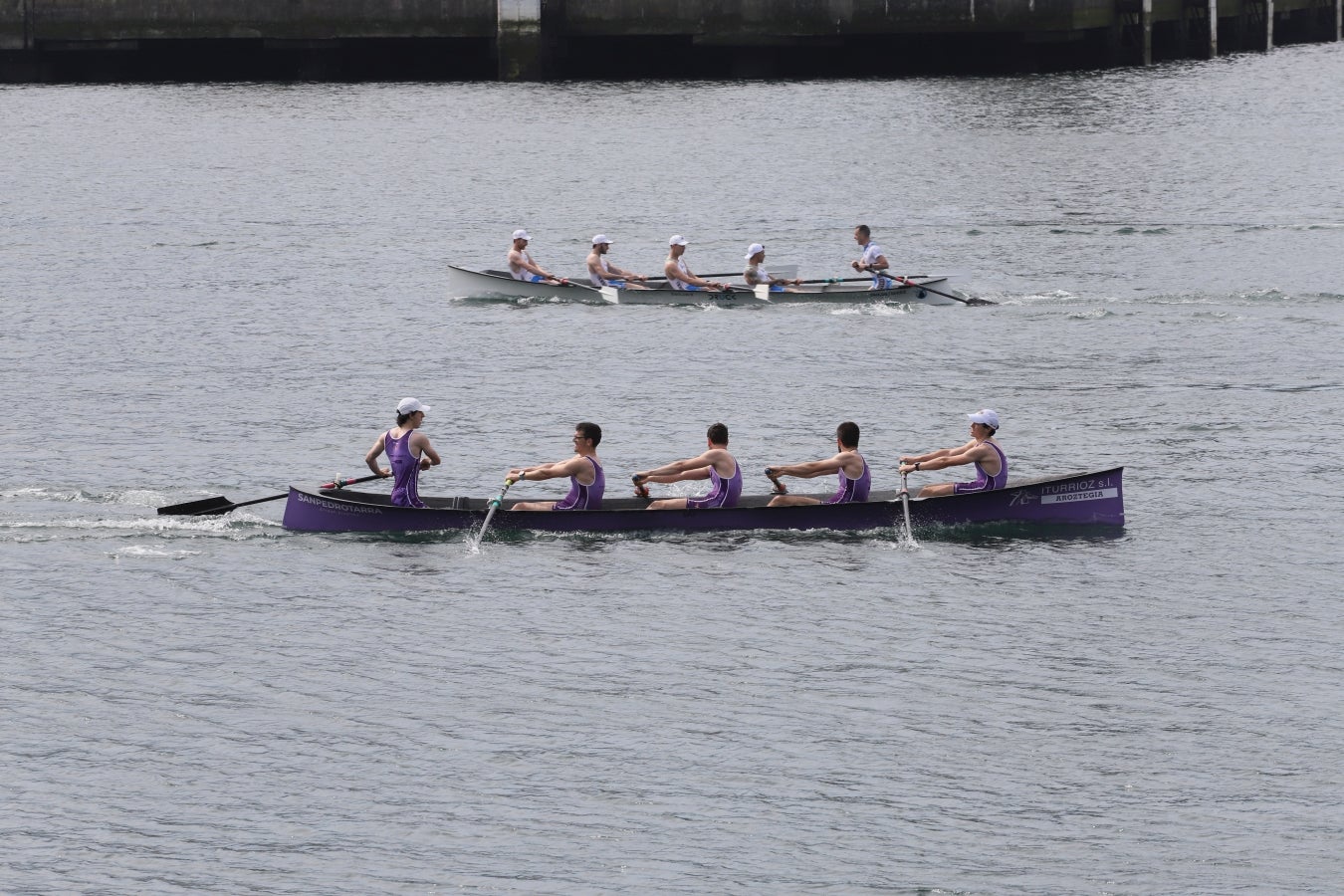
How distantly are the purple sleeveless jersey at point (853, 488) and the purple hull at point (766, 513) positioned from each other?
0.18 metres

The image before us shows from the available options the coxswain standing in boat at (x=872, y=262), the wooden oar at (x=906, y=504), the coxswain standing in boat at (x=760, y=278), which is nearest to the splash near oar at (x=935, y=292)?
the coxswain standing in boat at (x=872, y=262)

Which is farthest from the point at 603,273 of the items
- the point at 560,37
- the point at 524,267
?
the point at 560,37

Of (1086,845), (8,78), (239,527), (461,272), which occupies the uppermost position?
(8,78)

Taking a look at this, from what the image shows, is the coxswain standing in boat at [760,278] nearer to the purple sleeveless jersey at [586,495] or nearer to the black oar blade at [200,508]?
the purple sleeveless jersey at [586,495]

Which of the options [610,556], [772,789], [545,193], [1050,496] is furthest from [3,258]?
[772,789]

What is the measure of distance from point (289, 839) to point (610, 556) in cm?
1061

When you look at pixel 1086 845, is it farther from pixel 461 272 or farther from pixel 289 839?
pixel 461 272

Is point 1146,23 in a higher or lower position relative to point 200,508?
higher

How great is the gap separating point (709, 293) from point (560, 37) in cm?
5341

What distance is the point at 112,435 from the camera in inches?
1588

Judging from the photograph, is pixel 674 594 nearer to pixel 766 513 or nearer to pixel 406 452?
pixel 766 513

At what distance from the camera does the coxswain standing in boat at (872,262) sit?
52.0 m

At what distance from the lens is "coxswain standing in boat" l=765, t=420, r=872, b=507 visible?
31609 mm

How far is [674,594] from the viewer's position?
30312 millimetres
